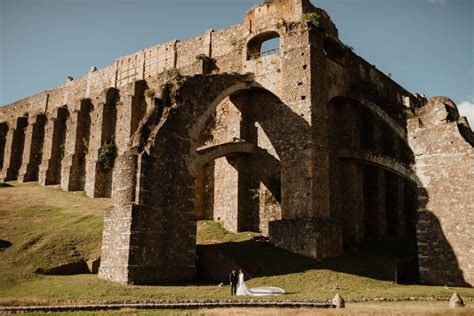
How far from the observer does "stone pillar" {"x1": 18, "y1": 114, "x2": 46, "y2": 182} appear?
3984 cm

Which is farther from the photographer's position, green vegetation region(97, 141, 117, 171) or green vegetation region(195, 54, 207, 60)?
green vegetation region(97, 141, 117, 171)

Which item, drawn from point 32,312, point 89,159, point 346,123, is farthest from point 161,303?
point 89,159

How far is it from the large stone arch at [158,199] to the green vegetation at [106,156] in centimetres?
1519

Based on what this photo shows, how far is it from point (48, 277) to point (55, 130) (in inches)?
1014

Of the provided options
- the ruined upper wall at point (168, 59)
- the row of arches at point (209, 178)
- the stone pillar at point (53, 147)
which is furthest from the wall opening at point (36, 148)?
the row of arches at point (209, 178)

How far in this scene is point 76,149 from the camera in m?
36.8

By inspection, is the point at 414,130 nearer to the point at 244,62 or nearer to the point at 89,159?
the point at 244,62

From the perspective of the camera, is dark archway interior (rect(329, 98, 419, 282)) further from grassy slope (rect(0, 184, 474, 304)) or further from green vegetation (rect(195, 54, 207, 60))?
green vegetation (rect(195, 54, 207, 60))

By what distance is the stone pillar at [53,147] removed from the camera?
3784 cm

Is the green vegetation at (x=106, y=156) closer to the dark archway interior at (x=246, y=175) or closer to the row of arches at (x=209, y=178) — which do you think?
the row of arches at (x=209, y=178)

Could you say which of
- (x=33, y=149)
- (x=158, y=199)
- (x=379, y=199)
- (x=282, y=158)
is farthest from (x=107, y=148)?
(x=379, y=199)

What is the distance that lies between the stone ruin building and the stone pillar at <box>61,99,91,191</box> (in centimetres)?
245

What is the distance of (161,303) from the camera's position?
1240cm

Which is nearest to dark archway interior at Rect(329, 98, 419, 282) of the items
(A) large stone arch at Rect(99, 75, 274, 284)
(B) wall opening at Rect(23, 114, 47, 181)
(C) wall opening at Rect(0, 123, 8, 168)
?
(A) large stone arch at Rect(99, 75, 274, 284)
